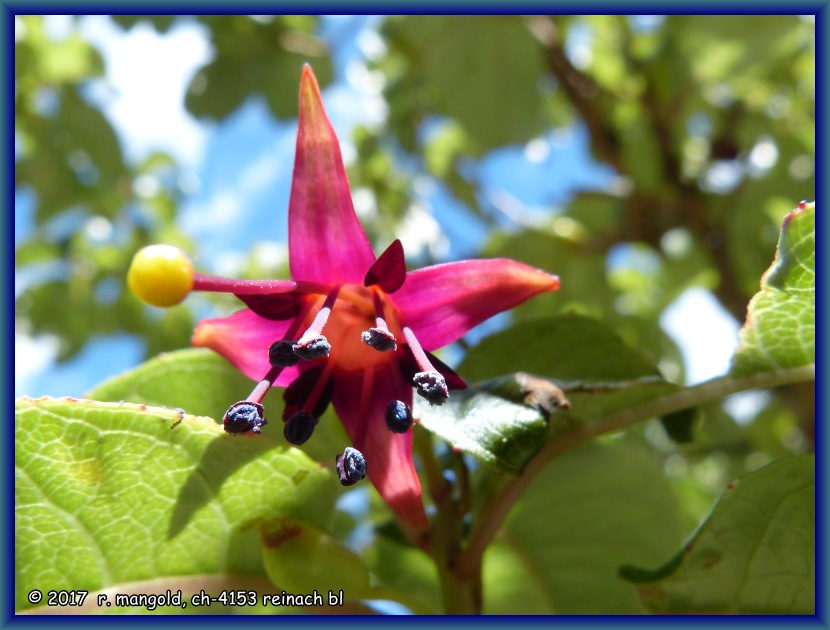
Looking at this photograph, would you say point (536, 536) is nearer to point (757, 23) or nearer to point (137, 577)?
point (137, 577)

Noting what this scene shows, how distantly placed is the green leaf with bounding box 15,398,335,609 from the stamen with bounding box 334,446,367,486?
0.13 m

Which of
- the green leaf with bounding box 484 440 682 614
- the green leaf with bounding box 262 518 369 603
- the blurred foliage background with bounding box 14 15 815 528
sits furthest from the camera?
the blurred foliage background with bounding box 14 15 815 528

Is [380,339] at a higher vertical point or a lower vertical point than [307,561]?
higher

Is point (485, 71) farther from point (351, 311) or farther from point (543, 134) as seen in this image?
point (351, 311)

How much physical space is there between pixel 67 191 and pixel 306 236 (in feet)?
6.36

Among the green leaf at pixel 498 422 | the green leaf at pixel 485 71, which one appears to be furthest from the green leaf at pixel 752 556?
the green leaf at pixel 485 71

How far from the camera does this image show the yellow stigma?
667 millimetres

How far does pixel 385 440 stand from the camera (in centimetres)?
73

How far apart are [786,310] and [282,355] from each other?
0.46m

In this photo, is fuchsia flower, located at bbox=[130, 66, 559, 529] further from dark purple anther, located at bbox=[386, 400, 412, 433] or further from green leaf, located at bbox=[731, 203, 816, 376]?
green leaf, located at bbox=[731, 203, 816, 376]

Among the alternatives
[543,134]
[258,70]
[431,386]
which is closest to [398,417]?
[431,386]

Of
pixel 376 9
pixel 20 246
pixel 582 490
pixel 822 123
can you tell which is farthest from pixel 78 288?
pixel 822 123

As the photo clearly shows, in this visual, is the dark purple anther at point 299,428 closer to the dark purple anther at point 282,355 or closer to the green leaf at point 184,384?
the dark purple anther at point 282,355

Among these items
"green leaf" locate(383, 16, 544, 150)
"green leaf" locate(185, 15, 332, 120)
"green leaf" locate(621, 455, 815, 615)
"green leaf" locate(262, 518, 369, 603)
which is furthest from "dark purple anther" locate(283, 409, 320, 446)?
"green leaf" locate(185, 15, 332, 120)
